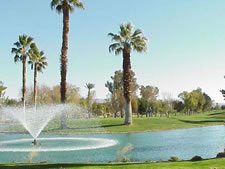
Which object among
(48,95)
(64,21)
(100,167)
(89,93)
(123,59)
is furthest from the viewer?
(89,93)

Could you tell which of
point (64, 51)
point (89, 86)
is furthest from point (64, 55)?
point (89, 86)

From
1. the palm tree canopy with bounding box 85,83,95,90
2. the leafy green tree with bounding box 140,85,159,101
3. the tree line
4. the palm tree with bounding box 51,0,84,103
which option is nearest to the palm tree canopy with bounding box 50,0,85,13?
the palm tree with bounding box 51,0,84,103

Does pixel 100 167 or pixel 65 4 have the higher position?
pixel 65 4

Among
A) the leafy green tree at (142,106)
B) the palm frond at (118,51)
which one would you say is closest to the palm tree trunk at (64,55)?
the palm frond at (118,51)

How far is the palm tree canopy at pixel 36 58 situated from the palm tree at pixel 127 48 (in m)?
14.5

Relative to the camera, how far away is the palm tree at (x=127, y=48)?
3950 cm

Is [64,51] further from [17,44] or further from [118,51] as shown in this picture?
[17,44]

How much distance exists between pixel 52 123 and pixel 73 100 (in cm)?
3070

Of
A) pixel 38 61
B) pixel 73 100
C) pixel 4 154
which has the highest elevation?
pixel 38 61

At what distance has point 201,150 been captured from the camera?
19797 millimetres

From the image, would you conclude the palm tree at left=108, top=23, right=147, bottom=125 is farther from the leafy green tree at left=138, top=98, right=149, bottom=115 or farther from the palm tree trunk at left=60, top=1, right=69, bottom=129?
the leafy green tree at left=138, top=98, right=149, bottom=115

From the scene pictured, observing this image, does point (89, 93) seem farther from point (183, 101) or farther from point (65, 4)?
point (65, 4)

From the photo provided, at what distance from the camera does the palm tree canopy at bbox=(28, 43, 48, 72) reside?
165ft

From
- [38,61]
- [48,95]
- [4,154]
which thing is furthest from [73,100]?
[4,154]
